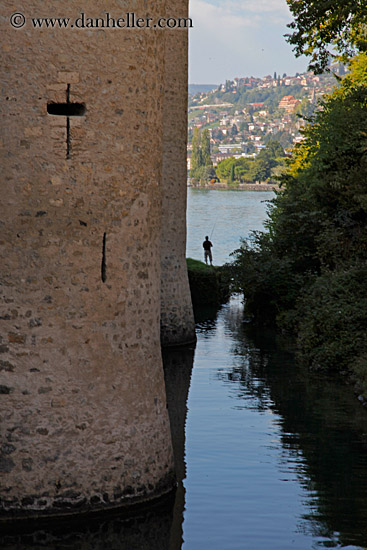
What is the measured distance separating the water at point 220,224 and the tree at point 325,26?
83.4 feet

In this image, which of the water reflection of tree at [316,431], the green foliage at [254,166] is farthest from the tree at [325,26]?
the green foliage at [254,166]

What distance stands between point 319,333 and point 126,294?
429 inches

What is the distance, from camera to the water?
230 feet

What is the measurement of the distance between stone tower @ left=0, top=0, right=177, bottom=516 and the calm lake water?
2.10ft

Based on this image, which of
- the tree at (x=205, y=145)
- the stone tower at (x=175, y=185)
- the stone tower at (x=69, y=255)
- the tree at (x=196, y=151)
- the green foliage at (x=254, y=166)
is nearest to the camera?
the stone tower at (x=69, y=255)

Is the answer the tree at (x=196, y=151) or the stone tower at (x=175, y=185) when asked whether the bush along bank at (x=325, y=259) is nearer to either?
the stone tower at (x=175, y=185)

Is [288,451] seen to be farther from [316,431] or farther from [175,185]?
[175,185]

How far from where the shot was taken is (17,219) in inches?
381

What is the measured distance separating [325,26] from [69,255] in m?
16.3

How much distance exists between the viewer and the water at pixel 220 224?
2766 inches

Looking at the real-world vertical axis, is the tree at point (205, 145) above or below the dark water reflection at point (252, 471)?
above

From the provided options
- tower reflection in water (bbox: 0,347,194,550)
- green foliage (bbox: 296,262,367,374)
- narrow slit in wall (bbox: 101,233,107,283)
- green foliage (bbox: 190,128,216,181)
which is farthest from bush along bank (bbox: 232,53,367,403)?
green foliage (bbox: 190,128,216,181)

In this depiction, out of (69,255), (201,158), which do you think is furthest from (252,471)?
(201,158)

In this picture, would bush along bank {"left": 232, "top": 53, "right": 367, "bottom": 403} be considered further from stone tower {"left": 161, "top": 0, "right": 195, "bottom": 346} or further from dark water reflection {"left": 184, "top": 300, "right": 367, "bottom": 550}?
stone tower {"left": 161, "top": 0, "right": 195, "bottom": 346}
